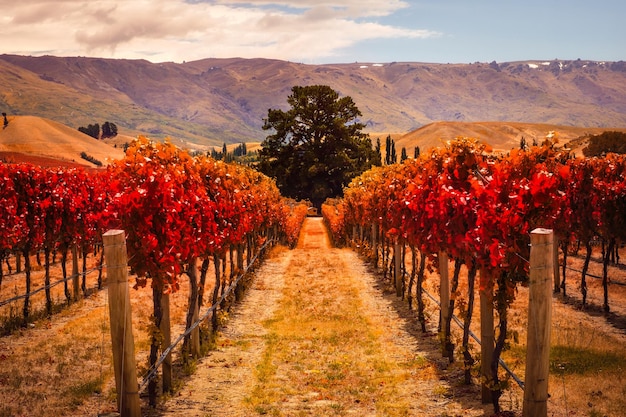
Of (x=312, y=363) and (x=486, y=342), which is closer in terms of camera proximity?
(x=486, y=342)

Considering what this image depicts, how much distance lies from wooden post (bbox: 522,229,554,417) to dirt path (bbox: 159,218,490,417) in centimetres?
307

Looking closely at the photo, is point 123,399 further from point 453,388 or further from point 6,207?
point 6,207

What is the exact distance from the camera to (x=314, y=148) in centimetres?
8388

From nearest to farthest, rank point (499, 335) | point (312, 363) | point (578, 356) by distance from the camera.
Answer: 1. point (499, 335)
2. point (312, 363)
3. point (578, 356)

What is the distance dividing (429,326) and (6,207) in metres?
14.6

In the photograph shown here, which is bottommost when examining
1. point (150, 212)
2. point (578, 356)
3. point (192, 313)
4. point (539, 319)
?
point (578, 356)

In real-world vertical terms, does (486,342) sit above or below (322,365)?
above

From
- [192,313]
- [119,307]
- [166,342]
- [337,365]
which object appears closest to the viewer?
[119,307]

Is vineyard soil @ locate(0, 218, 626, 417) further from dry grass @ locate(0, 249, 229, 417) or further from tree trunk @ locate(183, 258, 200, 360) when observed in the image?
tree trunk @ locate(183, 258, 200, 360)

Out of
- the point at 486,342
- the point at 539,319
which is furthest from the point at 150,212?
the point at 539,319

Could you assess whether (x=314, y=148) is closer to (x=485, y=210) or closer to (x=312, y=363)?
(x=312, y=363)

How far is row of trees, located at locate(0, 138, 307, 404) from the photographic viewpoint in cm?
1138

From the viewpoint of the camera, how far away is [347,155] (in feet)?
271

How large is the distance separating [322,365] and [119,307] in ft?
23.7
